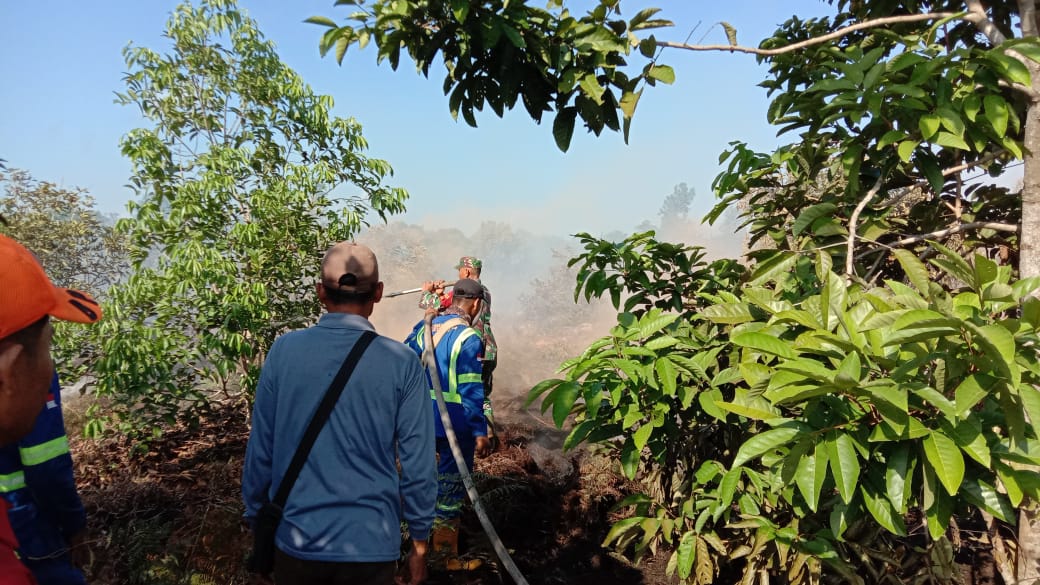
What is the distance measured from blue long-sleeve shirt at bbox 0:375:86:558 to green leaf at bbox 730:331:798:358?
239cm

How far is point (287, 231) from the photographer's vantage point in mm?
5074

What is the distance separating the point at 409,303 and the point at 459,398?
78.5 feet

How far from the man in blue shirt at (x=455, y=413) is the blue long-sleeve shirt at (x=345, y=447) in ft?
5.93

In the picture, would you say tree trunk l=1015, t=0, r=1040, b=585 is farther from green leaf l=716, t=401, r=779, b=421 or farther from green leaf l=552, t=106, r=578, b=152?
green leaf l=552, t=106, r=578, b=152

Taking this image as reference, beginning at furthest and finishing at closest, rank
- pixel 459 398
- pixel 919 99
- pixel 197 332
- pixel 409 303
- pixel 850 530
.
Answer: pixel 409 303 → pixel 197 332 → pixel 459 398 → pixel 850 530 → pixel 919 99

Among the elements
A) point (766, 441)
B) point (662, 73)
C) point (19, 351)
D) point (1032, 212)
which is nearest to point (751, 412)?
point (766, 441)

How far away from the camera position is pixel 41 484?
1920 millimetres

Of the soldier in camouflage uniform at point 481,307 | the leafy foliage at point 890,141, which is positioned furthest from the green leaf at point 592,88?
the soldier in camouflage uniform at point 481,307

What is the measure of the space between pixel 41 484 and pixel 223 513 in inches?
90.3

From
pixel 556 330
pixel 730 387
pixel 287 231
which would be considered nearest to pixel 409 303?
pixel 556 330

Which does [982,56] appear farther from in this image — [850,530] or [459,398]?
[459,398]

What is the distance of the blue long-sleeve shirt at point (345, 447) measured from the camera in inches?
70.5

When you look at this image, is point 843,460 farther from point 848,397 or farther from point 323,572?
point 323,572

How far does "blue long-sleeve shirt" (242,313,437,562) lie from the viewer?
5.88 ft
